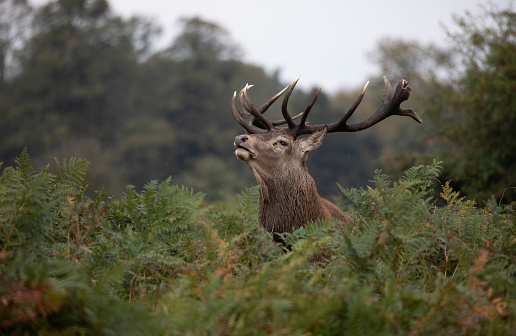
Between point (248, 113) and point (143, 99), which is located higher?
point (143, 99)

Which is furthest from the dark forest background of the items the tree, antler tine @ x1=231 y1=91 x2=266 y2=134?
antler tine @ x1=231 y1=91 x2=266 y2=134

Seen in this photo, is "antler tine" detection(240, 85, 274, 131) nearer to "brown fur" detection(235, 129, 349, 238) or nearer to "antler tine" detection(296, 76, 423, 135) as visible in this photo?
"brown fur" detection(235, 129, 349, 238)

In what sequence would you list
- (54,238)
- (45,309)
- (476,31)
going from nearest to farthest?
1. (45,309)
2. (54,238)
3. (476,31)

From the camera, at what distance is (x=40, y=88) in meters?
46.7

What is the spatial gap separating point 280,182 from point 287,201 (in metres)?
0.23

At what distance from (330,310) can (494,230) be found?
6.61 feet

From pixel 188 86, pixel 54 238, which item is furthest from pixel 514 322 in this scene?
pixel 188 86

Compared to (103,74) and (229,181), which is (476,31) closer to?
(229,181)

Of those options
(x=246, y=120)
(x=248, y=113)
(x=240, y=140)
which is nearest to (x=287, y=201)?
(x=240, y=140)

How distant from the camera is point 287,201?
607 centimetres

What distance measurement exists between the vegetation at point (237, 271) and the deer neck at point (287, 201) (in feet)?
5.00

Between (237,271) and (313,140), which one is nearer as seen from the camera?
(237,271)

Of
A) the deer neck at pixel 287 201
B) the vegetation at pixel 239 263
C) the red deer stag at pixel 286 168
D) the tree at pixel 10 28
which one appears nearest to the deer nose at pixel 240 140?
the red deer stag at pixel 286 168

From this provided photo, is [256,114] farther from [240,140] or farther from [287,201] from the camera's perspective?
[287,201]
